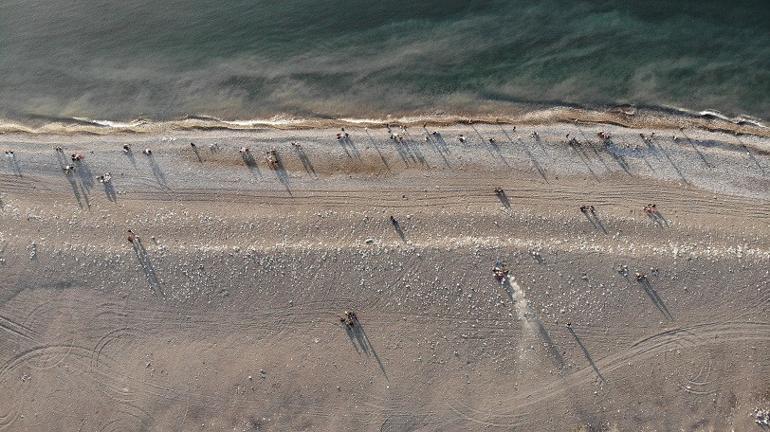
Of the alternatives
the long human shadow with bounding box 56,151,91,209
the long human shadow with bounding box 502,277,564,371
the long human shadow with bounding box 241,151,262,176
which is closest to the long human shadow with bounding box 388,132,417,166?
the long human shadow with bounding box 241,151,262,176

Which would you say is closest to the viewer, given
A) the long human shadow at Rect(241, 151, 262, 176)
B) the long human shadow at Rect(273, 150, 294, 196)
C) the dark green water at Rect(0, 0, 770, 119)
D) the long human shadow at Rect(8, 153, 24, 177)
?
the long human shadow at Rect(273, 150, 294, 196)

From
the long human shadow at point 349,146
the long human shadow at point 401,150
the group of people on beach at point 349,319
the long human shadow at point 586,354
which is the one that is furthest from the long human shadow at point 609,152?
the group of people on beach at point 349,319

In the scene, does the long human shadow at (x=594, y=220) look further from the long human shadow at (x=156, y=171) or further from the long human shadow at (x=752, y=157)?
the long human shadow at (x=156, y=171)

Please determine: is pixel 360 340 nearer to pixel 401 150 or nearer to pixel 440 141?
pixel 401 150

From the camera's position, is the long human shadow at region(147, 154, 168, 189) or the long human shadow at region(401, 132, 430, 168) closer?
the long human shadow at region(147, 154, 168, 189)

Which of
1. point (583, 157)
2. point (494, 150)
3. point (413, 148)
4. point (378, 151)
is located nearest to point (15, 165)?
point (378, 151)

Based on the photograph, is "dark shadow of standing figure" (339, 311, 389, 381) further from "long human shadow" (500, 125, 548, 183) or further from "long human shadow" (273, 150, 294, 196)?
"long human shadow" (500, 125, 548, 183)
